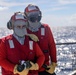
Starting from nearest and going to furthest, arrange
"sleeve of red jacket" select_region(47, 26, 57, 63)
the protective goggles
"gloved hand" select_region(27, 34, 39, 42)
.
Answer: "gloved hand" select_region(27, 34, 39, 42)
the protective goggles
"sleeve of red jacket" select_region(47, 26, 57, 63)

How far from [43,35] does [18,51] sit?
0.58 metres

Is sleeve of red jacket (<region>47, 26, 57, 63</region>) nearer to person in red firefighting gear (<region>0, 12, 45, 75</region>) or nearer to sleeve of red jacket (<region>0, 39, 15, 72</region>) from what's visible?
person in red firefighting gear (<region>0, 12, 45, 75</region>)

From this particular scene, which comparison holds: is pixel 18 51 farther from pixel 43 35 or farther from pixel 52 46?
pixel 52 46

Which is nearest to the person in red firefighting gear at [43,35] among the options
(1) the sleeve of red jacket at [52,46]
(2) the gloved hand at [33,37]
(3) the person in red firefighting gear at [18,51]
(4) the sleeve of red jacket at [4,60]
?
(1) the sleeve of red jacket at [52,46]

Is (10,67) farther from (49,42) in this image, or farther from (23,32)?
(49,42)

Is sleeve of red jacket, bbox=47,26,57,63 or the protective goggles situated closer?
the protective goggles

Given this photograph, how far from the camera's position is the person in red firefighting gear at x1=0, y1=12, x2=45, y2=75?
149 inches

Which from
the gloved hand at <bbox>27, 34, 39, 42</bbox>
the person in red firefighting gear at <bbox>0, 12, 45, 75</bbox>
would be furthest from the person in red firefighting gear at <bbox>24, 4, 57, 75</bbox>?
the person in red firefighting gear at <bbox>0, 12, 45, 75</bbox>

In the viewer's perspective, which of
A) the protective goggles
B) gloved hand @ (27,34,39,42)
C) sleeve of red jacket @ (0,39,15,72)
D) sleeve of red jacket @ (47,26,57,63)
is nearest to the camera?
sleeve of red jacket @ (0,39,15,72)

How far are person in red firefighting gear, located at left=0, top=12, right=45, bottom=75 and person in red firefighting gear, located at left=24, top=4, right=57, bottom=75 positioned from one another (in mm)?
290

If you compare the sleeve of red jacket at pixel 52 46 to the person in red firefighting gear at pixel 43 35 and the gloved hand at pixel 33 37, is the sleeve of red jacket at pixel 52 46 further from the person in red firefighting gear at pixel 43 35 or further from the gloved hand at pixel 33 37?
the gloved hand at pixel 33 37

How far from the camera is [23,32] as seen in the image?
12.7ft

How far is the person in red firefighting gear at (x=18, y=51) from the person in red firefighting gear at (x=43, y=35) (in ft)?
0.95

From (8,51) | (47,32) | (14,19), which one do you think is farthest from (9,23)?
(47,32)
